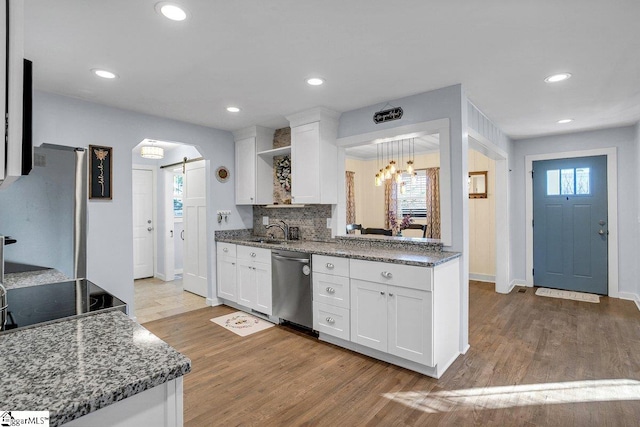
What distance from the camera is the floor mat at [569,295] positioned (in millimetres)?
4578

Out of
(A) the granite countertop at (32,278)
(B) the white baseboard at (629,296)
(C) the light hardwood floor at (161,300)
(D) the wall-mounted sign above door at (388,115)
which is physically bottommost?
(C) the light hardwood floor at (161,300)

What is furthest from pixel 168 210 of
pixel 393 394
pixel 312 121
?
pixel 393 394

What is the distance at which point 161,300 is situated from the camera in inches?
184

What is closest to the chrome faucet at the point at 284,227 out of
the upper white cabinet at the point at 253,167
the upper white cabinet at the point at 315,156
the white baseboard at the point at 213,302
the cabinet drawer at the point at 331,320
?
the upper white cabinet at the point at 253,167

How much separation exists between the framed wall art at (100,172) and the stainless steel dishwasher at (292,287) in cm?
189

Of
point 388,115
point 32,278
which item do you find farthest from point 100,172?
point 388,115

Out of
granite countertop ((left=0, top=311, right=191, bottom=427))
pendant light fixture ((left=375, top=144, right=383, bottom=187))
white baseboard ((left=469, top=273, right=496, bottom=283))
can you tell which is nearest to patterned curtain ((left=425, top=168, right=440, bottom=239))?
white baseboard ((left=469, top=273, right=496, bottom=283))

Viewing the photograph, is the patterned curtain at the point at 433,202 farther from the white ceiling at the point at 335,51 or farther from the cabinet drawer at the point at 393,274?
the cabinet drawer at the point at 393,274

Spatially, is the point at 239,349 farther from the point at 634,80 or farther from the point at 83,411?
the point at 634,80

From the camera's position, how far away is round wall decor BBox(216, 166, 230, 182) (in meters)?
4.48

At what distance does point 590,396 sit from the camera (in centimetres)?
227

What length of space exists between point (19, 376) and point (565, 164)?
625cm

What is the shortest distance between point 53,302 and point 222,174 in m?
3.25

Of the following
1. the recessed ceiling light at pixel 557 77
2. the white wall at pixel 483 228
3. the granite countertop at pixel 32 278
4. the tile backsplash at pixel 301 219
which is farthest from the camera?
the white wall at pixel 483 228
